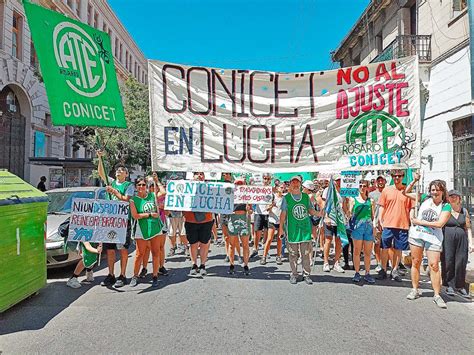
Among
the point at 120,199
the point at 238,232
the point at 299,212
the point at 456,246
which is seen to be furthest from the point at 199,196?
the point at 456,246

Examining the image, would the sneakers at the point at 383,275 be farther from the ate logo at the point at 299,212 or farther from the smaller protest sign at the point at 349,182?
the smaller protest sign at the point at 349,182

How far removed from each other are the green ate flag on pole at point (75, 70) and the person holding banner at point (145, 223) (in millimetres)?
1240

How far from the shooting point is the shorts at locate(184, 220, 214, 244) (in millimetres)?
6766

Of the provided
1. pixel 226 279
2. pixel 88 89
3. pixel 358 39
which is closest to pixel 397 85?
pixel 226 279

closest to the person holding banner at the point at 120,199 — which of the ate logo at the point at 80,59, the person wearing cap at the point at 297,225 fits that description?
the ate logo at the point at 80,59

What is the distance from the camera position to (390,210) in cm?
663

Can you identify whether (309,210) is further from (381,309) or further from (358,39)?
(358,39)

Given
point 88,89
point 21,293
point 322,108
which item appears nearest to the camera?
point 21,293

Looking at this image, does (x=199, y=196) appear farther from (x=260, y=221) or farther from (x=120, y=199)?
(x=260, y=221)

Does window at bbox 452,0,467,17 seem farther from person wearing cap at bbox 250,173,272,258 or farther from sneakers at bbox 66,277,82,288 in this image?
sneakers at bbox 66,277,82,288

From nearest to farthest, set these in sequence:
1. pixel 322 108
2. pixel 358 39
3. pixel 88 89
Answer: pixel 88 89, pixel 322 108, pixel 358 39

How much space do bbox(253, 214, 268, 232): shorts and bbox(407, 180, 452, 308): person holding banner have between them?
388cm

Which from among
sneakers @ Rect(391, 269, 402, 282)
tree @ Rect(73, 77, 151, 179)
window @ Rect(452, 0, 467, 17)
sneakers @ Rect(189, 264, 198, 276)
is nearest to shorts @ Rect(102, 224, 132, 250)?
sneakers @ Rect(189, 264, 198, 276)

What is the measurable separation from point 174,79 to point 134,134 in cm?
1765
